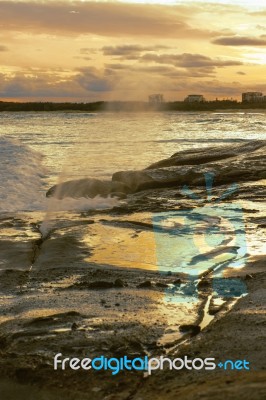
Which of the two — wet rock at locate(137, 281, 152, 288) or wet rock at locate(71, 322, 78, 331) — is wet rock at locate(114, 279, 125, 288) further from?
wet rock at locate(71, 322, 78, 331)

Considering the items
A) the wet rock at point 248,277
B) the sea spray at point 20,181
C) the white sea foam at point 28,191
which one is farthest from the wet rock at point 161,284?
the sea spray at point 20,181

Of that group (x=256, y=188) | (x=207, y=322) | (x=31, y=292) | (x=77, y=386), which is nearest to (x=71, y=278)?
(x=31, y=292)

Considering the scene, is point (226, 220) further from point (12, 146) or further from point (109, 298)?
point (12, 146)

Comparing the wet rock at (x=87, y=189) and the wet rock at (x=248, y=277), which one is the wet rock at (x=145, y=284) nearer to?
the wet rock at (x=248, y=277)

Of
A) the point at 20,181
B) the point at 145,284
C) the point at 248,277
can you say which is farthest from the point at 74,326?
the point at 20,181

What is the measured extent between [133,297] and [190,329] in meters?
0.82

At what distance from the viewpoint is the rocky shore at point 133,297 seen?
3.16m

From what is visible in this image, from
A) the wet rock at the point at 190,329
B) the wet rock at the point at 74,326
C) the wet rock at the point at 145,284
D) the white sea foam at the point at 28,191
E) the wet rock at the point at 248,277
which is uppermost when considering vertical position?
the wet rock at the point at 74,326

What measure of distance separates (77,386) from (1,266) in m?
2.81

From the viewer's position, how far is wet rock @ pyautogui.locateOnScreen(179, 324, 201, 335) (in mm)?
3850

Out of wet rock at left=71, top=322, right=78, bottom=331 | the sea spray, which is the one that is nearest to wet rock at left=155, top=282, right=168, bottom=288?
wet rock at left=71, top=322, right=78, bottom=331

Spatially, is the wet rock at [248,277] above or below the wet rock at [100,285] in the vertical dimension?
below

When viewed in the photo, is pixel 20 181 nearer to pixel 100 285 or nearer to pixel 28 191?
pixel 28 191

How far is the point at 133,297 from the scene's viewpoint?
4.61 meters
